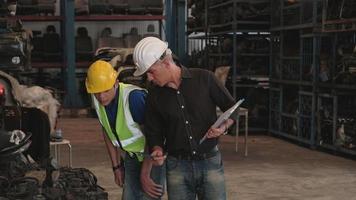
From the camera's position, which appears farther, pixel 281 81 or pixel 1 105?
pixel 281 81

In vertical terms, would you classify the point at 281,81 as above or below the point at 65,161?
above

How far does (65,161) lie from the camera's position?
26.0ft

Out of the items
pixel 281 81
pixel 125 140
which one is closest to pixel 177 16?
pixel 281 81

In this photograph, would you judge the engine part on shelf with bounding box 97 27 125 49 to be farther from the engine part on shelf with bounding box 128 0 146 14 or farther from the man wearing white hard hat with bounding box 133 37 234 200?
the man wearing white hard hat with bounding box 133 37 234 200

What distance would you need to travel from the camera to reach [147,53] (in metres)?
3.10

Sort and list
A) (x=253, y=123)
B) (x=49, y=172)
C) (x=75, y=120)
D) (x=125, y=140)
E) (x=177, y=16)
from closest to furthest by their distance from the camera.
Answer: (x=125, y=140)
(x=49, y=172)
(x=253, y=123)
(x=75, y=120)
(x=177, y=16)

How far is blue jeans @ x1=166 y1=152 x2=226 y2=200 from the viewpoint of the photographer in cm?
335

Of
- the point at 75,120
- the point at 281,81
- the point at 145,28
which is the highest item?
the point at 145,28

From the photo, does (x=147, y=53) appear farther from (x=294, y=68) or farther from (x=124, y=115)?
(x=294, y=68)

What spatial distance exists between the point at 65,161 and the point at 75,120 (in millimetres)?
4817

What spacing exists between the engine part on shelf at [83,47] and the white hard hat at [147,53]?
36.4 ft

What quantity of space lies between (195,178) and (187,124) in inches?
13.9

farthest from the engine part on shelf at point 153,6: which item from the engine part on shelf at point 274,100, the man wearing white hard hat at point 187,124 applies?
the man wearing white hard hat at point 187,124

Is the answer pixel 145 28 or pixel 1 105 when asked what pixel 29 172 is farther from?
pixel 145 28
